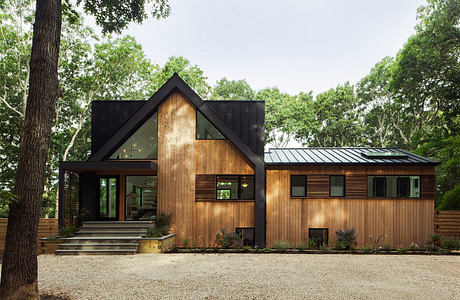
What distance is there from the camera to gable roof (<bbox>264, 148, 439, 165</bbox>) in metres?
12.2

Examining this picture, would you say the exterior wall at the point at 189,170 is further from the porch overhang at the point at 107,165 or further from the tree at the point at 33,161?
the tree at the point at 33,161

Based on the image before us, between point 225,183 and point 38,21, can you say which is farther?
point 225,183

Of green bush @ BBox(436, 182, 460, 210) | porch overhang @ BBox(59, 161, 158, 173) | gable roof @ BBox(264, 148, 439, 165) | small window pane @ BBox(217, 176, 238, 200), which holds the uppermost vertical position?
gable roof @ BBox(264, 148, 439, 165)

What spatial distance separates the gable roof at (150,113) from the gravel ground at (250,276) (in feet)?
13.3

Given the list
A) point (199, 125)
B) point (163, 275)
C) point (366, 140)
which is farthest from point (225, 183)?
point (366, 140)

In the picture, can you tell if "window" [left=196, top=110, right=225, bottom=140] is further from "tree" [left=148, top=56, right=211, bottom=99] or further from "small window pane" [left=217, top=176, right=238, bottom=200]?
"tree" [left=148, top=56, right=211, bottom=99]

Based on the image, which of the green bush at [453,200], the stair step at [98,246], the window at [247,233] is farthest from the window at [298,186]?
the green bush at [453,200]

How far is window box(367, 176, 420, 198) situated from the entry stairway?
9.60m

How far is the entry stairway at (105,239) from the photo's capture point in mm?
10195

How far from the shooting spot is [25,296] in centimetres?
494

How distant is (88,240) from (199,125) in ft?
20.4

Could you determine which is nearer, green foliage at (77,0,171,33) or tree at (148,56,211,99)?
green foliage at (77,0,171,33)

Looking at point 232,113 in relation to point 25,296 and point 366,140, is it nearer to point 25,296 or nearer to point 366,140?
point 25,296

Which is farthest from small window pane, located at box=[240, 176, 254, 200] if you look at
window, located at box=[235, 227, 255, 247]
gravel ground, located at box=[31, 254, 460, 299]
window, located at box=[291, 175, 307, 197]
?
gravel ground, located at box=[31, 254, 460, 299]
